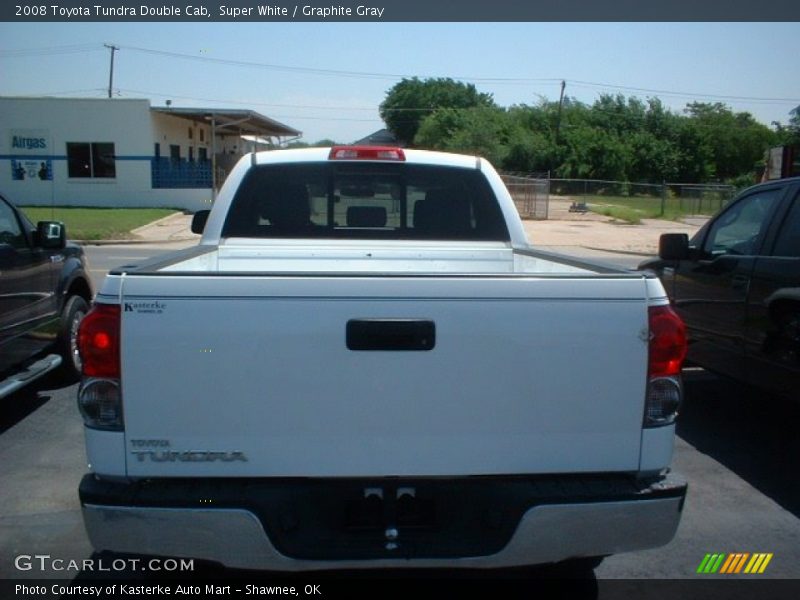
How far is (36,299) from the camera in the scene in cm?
668

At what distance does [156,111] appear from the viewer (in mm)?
34000

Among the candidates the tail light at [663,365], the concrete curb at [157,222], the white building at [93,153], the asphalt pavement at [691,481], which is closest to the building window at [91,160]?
the white building at [93,153]

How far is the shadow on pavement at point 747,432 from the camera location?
545 cm

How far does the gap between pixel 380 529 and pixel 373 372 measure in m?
0.57

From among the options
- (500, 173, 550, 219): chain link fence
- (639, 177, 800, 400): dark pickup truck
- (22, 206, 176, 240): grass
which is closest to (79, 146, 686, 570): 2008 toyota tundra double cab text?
(639, 177, 800, 400): dark pickup truck

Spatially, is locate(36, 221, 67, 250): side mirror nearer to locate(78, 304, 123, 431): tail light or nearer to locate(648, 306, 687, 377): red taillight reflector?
locate(78, 304, 123, 431): tail light

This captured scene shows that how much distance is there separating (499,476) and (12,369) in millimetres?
4761

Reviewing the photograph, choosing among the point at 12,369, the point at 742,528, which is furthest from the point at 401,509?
the point at 12,369

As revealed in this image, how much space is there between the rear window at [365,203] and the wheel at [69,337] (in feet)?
9.08

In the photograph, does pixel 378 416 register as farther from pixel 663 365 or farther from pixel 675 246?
pixel 675 246

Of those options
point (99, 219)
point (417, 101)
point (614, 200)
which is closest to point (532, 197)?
point (614, 200)

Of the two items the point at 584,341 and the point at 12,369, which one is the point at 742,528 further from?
the point at 12,369

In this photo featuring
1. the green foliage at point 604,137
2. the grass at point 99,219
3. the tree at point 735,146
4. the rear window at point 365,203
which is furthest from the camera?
the tree at point 735,146

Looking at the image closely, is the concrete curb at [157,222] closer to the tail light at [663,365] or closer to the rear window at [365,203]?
the rear window at [365,203]
